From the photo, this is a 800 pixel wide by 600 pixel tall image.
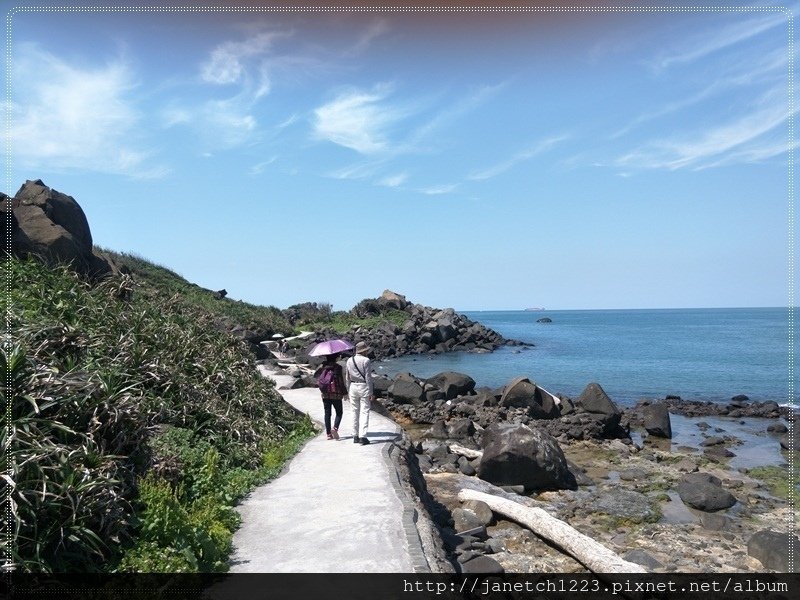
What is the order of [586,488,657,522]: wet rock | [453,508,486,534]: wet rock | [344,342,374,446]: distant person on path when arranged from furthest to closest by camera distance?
[586,488,657,522]: wet rock → [344,342,374,446]: distant person on path → [453,508,486,534]: wet rock

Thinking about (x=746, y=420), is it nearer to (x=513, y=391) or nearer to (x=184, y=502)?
(x=513, y=391)

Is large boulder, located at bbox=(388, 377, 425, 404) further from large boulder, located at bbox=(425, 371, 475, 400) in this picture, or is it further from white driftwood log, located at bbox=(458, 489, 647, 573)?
white driftwood log, located at bbox=(458, 489, 647, 573)

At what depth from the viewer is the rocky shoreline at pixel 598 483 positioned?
1053 centimetres

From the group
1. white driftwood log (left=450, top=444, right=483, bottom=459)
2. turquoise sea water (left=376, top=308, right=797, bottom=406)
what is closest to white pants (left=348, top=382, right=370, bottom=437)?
white driftwood log (left=450, top=444, right=483, bottom=459)

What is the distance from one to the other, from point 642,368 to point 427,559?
42951 millimetres

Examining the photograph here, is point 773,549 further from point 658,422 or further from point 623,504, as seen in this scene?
point 658,422

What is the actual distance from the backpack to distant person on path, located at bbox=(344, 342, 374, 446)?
1.71 ft

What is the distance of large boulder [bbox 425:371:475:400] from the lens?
2753 centimetres

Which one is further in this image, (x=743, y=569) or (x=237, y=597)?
(x=743, y=569)

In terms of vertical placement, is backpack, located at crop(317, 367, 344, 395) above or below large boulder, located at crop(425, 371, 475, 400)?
above

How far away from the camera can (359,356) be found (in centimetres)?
1123

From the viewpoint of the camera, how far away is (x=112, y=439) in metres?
6.91

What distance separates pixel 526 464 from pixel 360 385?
5.73m

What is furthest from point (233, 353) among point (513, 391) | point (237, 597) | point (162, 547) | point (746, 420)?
point (746, 420)
